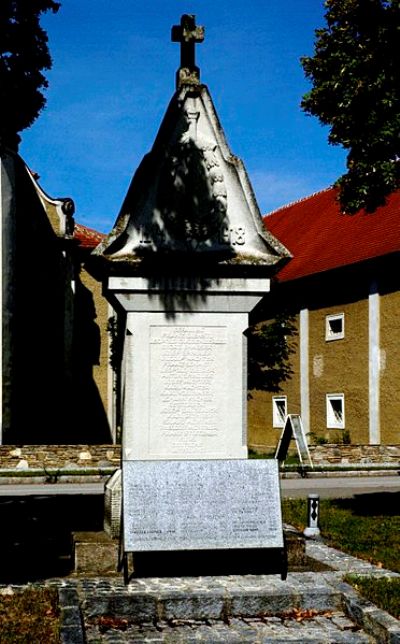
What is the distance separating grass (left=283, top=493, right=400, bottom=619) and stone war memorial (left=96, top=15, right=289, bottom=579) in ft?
6.25

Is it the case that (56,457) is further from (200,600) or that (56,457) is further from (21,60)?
(200,600)

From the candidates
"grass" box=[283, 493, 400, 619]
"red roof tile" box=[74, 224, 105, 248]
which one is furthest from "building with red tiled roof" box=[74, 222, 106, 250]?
"grass" box=[283, 493, 400, 619]

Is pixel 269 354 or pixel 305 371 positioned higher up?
pixel 269 354

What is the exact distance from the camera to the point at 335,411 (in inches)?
1288

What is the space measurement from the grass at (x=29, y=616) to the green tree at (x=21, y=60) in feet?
18.0

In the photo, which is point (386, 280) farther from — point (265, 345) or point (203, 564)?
point (203, 564)

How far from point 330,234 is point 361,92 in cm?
2055

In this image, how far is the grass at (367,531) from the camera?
7747mm

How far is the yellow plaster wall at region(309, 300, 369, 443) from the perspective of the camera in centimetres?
3084

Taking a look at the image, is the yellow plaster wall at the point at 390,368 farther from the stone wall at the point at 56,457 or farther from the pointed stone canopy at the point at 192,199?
the pointed stone canopy at the point at 192,199

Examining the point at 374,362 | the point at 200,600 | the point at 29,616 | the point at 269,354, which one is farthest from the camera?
the point at 374,362

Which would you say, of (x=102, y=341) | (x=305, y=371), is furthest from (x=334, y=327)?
(x=102, y=341)

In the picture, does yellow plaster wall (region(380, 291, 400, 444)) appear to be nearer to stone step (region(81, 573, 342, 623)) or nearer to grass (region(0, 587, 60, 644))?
stone step (region(81, 573, 342, 623))

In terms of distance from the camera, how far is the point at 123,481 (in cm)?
775
